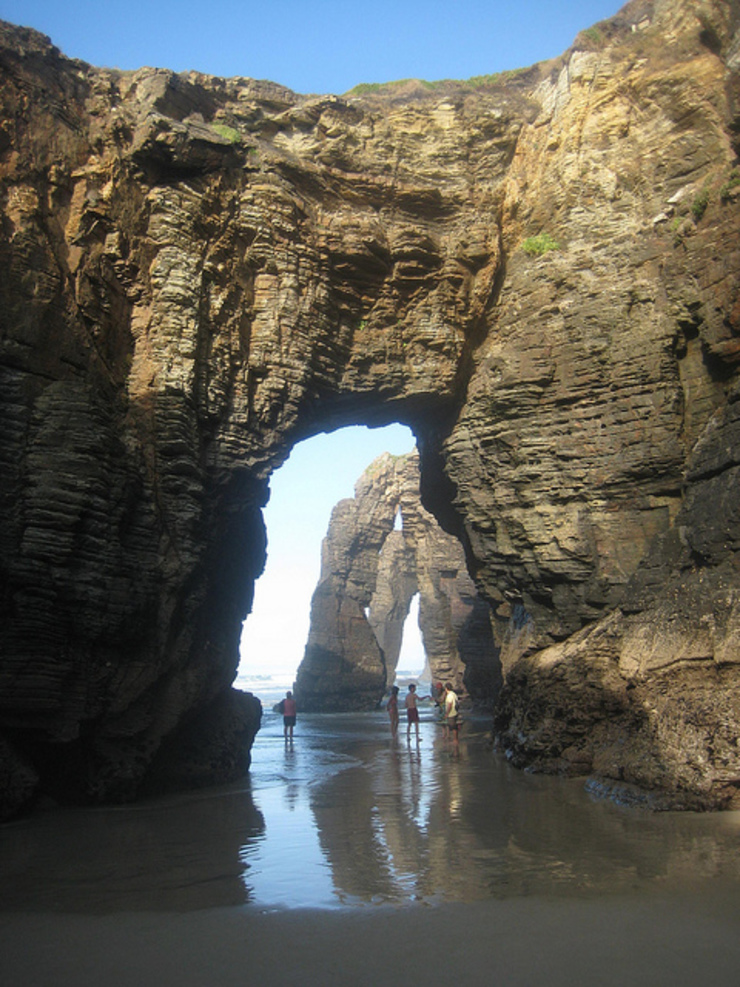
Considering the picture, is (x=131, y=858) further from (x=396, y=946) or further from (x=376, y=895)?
(x=396, y=946)

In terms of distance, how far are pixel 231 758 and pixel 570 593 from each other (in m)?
7.30

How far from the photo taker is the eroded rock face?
34.7 m

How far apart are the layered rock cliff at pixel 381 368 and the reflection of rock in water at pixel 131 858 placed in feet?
4.31

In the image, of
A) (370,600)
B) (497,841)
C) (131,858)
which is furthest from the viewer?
(370,600)

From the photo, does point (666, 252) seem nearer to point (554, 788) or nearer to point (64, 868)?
point (554, 788)

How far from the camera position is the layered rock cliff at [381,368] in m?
10.3

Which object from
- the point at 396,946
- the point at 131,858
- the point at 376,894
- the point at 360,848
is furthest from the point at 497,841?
the point at 131,858

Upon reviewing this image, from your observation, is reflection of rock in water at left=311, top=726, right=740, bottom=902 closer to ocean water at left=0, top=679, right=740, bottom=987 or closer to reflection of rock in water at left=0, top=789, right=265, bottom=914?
ocean water at left=0, top=679, right=740, bottom=987

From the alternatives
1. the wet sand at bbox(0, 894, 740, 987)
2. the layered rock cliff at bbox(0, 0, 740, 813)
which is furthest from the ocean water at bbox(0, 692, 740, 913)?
the layered rock cliff at bbox(0, 0, 740, 813)

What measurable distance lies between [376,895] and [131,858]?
2.88 m

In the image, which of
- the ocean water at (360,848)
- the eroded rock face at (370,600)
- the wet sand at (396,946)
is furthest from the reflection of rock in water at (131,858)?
the eroded rock face at (370,600)

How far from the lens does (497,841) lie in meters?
7.07

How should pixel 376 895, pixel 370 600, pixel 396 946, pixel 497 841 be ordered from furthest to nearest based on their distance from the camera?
pixel 370 600 → pixel 497 841 → pixel 376 895 → pixel 396 946

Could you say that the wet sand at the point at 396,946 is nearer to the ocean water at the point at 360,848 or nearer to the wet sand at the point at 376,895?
the wet sand at the point at 376,895
